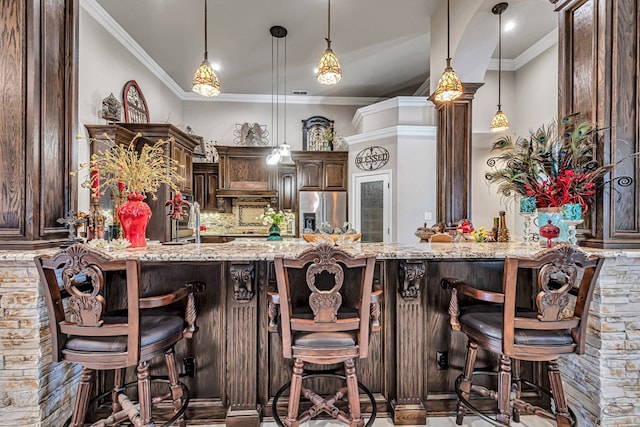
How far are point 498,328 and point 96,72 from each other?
474 centimetres

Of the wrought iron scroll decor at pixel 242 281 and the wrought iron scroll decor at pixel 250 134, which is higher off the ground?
the wrought iron scroll decor at pixel 250 134

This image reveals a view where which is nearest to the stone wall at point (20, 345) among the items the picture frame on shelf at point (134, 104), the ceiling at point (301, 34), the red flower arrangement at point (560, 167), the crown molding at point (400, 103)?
the red flower arrangement at point (560, 167)

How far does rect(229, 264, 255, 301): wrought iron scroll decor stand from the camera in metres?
1.73

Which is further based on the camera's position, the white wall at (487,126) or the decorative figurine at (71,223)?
the white wall at (487,126)

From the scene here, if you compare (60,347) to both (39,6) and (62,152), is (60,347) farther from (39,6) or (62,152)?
(39,6)

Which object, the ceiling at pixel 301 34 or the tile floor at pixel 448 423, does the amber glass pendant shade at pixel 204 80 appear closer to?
the ceiling at pixel 301 34

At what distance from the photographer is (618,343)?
A: 1.71 m

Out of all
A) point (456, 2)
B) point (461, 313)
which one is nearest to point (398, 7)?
point (456, 2)

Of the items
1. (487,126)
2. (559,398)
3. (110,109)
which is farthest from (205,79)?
(487,126)

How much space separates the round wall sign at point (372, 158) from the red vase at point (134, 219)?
398 cm

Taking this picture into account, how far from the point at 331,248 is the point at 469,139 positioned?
3.33 meters

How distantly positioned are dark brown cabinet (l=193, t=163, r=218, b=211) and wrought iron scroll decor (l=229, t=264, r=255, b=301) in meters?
4.71

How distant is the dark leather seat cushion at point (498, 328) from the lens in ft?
4.86

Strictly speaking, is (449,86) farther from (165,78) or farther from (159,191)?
(165,78)
